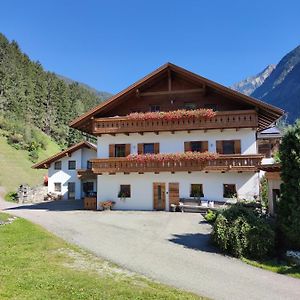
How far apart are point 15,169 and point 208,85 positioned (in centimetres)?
3866

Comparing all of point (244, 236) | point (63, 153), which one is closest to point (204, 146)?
point (244, 236)

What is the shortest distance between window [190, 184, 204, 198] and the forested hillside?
4635 centimetres

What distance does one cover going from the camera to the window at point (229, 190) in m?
25.5

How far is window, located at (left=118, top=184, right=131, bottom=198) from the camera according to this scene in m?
27.0

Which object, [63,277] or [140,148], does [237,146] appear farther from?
[63,277]

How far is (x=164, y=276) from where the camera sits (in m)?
11.0

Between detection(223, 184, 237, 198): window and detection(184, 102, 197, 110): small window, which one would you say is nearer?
detection(223, 184, 237, 198): window

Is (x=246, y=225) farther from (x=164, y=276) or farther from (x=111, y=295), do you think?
(x=111, y=295)

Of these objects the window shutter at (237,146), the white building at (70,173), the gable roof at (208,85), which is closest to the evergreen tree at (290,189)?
the gable roof at (208,85)

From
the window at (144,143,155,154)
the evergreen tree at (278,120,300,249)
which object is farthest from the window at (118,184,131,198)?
the evergreen tree at (278,120,300,249)

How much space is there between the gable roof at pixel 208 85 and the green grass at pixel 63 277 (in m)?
14.6

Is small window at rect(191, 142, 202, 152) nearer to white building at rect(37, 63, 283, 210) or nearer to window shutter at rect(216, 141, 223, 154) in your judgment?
white building at rect(37, 63, 283, 210)

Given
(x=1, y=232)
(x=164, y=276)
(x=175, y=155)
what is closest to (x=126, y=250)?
(x=164, y=276)

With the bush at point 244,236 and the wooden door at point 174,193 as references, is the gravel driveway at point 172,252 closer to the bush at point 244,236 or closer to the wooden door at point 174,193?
the bush at point 244,236
